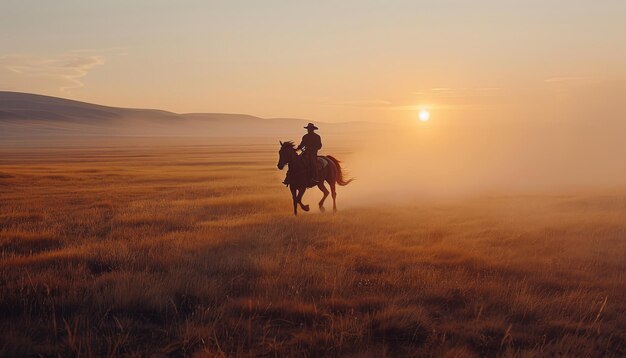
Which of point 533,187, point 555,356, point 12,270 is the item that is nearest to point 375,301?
point 555,356

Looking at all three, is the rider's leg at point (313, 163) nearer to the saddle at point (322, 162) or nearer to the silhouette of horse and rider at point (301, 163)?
the silhouette of horse and rider at point (301, 163)

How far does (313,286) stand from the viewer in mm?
7332

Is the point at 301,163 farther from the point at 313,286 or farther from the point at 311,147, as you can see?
the point at 313,286

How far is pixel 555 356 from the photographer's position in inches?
207

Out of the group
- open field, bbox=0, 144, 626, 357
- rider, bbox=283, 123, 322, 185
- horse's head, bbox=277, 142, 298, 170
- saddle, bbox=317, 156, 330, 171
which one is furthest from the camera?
saddle, bbox=317, 156, 330, 171

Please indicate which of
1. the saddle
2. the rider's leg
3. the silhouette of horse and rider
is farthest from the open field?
the saddle

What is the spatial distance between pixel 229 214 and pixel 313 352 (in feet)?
39.0

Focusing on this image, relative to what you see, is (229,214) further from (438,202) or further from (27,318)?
(27,318)

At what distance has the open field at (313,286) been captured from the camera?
5.45m

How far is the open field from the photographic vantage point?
545 centimetres

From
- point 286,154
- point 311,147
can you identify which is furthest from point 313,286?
point 311,147

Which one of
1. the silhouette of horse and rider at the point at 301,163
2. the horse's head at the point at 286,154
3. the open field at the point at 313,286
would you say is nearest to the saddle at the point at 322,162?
the silhouette of horse and rider at the point at 301,163

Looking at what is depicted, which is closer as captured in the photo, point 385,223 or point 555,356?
point 555,356

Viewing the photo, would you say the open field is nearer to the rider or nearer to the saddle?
the rider
